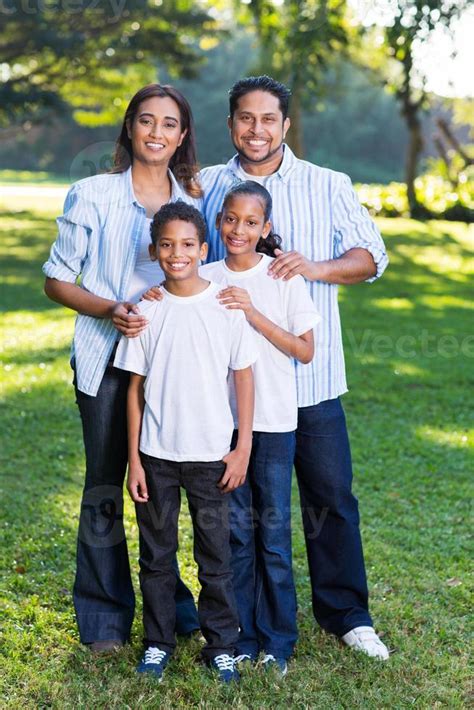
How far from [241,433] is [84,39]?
58.2 ft

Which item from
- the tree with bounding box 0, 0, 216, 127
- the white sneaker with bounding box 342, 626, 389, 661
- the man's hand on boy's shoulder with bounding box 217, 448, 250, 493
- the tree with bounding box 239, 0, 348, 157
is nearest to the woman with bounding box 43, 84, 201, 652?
the man's hand on boy's shoulder with bounding box 217, 448, 250, 493

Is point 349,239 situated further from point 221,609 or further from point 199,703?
point 199,703

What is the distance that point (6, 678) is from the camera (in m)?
3.09

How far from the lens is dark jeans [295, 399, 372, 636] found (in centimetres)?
317

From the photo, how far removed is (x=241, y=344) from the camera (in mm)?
2857

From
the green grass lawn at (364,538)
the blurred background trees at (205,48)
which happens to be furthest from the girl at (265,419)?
the blurred background trees at (205,48)

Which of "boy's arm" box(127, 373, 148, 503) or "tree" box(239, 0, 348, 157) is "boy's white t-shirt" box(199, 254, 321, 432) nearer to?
"boy's arm" box(127, 373, 148, 503)

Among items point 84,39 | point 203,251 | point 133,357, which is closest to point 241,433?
point 133,357

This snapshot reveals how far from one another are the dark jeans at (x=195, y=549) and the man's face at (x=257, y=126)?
958mm

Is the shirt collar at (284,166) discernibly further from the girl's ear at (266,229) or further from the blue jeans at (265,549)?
the blue jeans at (265,549)

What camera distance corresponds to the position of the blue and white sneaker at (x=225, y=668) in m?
3.02

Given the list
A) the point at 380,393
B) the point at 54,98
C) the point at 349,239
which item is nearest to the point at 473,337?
the point at 380,393

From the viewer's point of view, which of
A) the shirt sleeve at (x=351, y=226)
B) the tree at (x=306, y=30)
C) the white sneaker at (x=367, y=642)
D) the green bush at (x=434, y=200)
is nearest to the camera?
the shirt sleeve at (x=351, y=226)

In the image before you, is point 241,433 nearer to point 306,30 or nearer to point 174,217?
point 174,217
